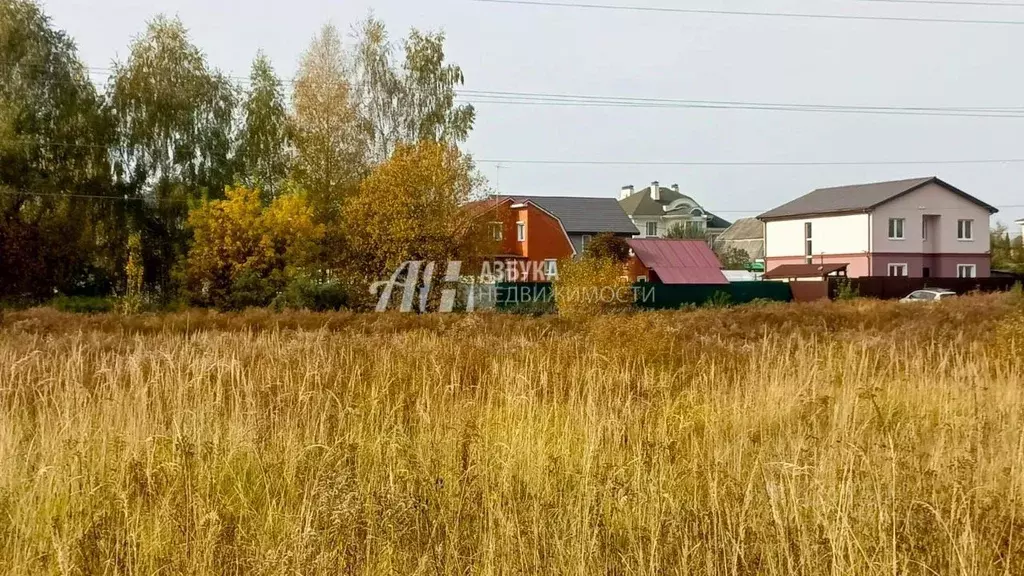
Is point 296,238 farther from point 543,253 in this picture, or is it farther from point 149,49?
point 543,253

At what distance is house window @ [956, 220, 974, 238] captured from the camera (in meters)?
43.4

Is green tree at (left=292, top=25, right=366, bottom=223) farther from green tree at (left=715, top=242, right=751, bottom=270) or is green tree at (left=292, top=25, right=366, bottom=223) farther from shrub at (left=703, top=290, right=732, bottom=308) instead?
green tree at (left=715, top=242, right=751, bottom=270)

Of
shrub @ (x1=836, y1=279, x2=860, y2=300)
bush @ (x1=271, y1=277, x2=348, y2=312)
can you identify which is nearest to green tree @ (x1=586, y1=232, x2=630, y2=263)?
shrub @ (x1=836, y1=279, x2=860, y2=300)

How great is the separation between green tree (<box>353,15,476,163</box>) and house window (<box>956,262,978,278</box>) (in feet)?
89.4

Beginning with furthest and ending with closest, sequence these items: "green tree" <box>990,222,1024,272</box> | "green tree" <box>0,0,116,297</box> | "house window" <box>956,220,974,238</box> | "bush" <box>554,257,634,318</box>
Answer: "green tree" <box>990,222,1024,272</box>
"house window" <box>956,220,974,238</box>
"green tree" <box>0,0,116,297</box>
"bush" <box>554,257,634,318</box>

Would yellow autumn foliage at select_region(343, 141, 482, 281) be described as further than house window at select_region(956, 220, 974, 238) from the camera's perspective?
No

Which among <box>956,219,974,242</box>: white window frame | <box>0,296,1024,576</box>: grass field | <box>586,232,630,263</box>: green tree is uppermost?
<box>956,219,974,242</box>: white window frame

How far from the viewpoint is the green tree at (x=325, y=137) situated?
31391mm

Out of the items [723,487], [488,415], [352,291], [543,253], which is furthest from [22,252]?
[723,487]

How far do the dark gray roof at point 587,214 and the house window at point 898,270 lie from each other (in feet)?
42.7

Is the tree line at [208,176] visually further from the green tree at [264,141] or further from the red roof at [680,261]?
the red roof at [680,261]

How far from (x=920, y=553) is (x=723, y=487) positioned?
87 cm

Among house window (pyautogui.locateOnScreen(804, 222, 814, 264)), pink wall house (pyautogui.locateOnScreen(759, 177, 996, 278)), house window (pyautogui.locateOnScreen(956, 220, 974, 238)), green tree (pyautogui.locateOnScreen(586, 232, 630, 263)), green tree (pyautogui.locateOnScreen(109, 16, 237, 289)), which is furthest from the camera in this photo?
house window (pyautogui.locateOnScreen(804, 222, 814, 264))

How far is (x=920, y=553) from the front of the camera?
3170 millimetres
